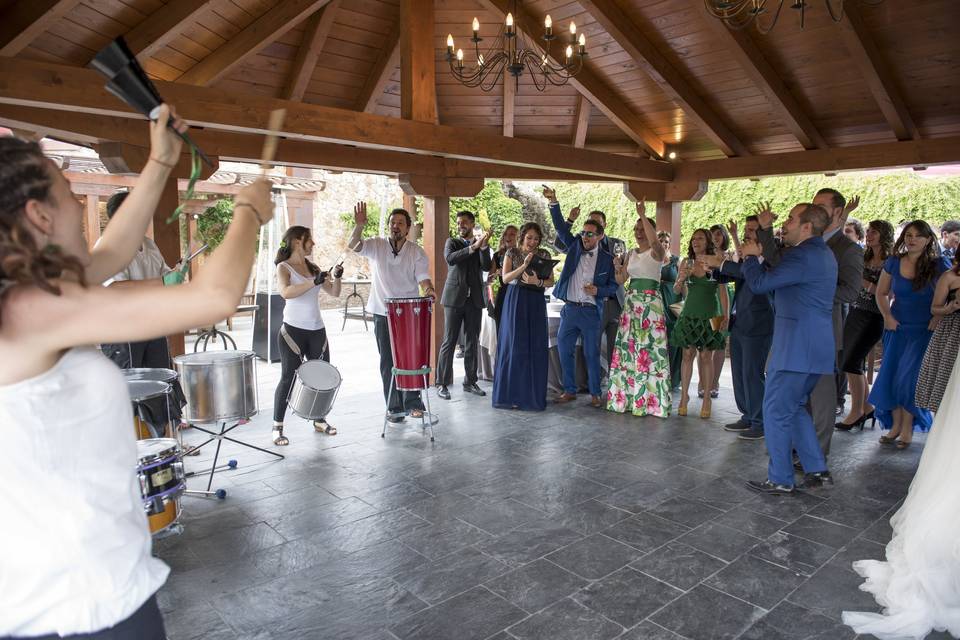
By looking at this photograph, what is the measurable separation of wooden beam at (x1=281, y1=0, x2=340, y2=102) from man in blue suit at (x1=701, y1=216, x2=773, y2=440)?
4023 millimetres

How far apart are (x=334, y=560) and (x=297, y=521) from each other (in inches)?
21.0

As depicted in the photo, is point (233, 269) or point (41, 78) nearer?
point (233, 269)

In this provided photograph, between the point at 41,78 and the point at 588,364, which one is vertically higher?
the point at 41,78

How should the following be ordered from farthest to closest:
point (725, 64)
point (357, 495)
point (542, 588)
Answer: point (725, 64) < point (357, 495) < point (542, 588)

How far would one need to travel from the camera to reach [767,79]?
648 centimetres

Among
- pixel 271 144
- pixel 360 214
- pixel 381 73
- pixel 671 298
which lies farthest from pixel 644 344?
pixel 271 144

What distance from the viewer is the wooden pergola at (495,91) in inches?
187

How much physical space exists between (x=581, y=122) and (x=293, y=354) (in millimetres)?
4867

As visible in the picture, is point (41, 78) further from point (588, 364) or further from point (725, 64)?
point (725, 64)

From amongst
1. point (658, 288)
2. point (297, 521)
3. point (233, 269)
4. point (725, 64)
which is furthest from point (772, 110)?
point (233, 269)

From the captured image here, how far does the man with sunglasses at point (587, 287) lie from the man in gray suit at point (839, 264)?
1.88 metres

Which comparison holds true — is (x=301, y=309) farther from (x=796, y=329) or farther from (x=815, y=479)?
(x=815, y=479)

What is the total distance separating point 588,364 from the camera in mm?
6152

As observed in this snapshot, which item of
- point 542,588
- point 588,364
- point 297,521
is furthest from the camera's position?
point 588,364
